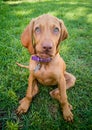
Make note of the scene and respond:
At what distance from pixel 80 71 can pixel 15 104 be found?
5.17 feet

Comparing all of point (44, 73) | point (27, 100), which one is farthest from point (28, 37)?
point (27, 100)

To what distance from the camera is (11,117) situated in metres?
3.45

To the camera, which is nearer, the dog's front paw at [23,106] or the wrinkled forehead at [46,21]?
the wrinkled forehead at [46,21]

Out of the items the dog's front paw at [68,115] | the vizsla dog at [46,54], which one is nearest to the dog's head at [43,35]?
the vizsla dog at [46,54]

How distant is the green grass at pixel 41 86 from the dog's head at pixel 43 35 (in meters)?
0.95

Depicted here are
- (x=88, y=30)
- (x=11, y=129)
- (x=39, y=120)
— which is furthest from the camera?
(x=88, y=30)

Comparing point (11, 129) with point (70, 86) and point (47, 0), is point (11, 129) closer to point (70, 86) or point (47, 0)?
point (70, 86)

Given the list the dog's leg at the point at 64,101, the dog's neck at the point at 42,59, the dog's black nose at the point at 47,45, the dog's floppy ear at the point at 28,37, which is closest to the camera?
the dog's black nose at the point at 47,45

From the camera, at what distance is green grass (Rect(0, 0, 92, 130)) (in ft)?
11.2

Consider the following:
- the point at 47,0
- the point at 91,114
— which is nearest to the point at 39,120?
the point at 91,114

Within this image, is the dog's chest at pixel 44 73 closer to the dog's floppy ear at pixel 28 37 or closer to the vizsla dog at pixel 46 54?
the vizsla dog at pixel 46 54

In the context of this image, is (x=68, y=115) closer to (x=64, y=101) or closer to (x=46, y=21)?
(x=64, y=101)

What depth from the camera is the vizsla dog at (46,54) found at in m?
3.04

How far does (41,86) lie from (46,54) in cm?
118
